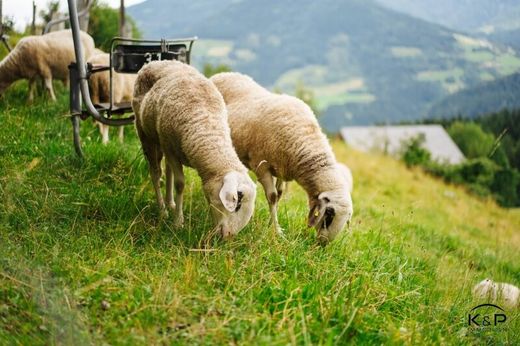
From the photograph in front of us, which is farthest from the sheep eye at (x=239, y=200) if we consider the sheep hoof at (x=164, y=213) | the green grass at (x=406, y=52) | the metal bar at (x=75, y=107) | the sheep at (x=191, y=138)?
the green grass at (x=406, y=52)

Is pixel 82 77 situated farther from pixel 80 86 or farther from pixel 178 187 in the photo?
pixel 178 187

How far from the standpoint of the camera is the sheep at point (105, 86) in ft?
25.1

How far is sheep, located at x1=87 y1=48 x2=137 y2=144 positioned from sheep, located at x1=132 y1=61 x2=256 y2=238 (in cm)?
217

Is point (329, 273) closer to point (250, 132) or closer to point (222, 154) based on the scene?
point (222, 154)

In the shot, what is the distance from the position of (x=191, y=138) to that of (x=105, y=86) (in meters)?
3.85

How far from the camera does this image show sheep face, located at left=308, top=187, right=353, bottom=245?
194 inches

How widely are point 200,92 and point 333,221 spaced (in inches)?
66.2

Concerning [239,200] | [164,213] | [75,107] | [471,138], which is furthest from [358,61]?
[239,200]

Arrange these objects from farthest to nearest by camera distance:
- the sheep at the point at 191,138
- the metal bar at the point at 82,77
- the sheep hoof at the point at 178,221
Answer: the metal bar at the point at 82,77 → the sheep hoof at the point at 178,221 → the sheep at the point at 191,138

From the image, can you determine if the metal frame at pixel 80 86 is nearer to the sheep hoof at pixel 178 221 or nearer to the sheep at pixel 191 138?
the sheep at pixel 191 138

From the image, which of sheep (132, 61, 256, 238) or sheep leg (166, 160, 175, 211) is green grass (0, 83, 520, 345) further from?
sheep (132, 61, 256, 238)

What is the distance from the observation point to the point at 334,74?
599 feet

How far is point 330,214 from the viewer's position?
4941mm

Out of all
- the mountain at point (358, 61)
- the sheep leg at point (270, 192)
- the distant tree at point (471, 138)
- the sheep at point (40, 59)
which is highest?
the sheep at point (40, 59)
